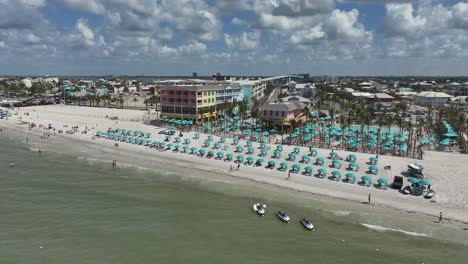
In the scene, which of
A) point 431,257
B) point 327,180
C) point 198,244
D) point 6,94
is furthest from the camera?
point 6,94

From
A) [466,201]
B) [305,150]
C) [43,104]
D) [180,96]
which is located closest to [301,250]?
[466,201]

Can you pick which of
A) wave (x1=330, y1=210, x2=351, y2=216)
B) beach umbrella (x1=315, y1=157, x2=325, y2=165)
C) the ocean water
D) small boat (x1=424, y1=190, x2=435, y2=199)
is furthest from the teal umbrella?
wave (x1=330, y1=210, x2=351, y2=216)

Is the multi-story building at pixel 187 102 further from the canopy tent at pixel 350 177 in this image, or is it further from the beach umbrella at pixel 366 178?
the beach umbrella at pixel 366 178

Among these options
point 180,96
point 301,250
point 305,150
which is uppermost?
point 180,96

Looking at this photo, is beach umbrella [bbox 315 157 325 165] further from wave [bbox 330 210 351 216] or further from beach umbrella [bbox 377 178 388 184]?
wave [bbox 330 210 351 216]

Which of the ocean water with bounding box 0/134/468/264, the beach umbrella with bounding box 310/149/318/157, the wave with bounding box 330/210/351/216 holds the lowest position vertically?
the ocean water with bounding box 0/134/468/264

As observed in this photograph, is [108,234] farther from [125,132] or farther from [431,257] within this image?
[125,132]
